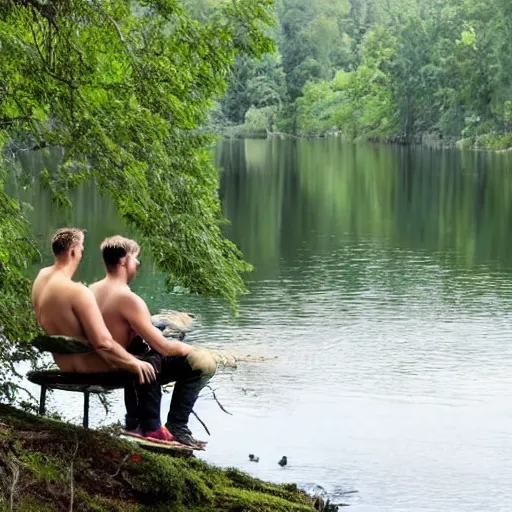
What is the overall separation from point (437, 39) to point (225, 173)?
36.4m

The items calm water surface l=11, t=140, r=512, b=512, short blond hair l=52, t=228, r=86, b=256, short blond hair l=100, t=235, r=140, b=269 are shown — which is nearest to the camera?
short blond hair l=52, t=228, r=86, b=256

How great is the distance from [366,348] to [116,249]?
40.6 feet

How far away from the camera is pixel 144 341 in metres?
7.33

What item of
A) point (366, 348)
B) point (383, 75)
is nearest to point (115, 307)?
point (366, 348)

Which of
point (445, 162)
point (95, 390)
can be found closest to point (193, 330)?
point (95, 390)

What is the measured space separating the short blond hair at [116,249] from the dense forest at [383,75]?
5783 cm

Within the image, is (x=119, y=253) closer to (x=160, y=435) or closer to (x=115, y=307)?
(x=115, y=307)

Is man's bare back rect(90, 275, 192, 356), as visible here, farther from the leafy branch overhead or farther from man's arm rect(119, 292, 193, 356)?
the leafy branch overhead

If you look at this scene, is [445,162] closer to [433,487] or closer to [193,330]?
[193,330]

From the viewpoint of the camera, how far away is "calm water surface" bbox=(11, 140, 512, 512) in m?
12.7

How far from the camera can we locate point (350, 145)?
3957 inches

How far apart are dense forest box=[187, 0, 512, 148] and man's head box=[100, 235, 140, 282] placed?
57801 mm

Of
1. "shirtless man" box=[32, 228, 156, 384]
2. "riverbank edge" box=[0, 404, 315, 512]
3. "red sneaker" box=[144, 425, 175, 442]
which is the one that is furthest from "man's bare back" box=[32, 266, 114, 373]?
"red sneaker" box=[144, 425, 175, 442]

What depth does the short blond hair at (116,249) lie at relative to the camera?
7.20 m
